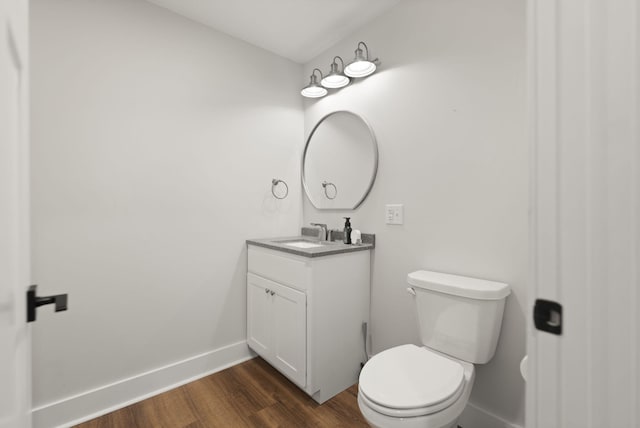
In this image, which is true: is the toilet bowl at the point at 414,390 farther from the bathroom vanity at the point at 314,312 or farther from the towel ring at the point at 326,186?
the towel ring at the point at 326,186

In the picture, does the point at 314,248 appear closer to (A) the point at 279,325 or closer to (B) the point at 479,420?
(A) the point at 279,325

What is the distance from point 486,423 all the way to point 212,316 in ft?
5.75

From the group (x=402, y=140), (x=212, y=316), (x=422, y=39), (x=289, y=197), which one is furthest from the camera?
(x=289, y=197)

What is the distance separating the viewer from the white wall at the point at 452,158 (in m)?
1.36

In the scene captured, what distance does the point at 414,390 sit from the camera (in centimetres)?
109

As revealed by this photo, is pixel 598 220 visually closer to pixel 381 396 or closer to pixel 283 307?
pixel 381 396

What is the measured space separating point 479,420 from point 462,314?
613 mm

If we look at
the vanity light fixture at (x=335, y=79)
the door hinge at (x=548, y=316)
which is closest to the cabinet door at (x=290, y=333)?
the door hinge at (x=548, y=316)

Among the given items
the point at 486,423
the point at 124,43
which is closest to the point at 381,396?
the point at 486,423

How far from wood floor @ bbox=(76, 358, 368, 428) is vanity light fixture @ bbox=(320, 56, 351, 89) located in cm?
209

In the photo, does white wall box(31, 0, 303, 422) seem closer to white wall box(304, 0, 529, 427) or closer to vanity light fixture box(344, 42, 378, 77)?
vanity light fixture box(344, 42, 378, 77)

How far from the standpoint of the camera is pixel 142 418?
61.9 inches

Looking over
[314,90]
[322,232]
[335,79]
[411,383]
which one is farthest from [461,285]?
[314,90]

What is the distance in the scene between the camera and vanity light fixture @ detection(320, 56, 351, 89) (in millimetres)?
2031
